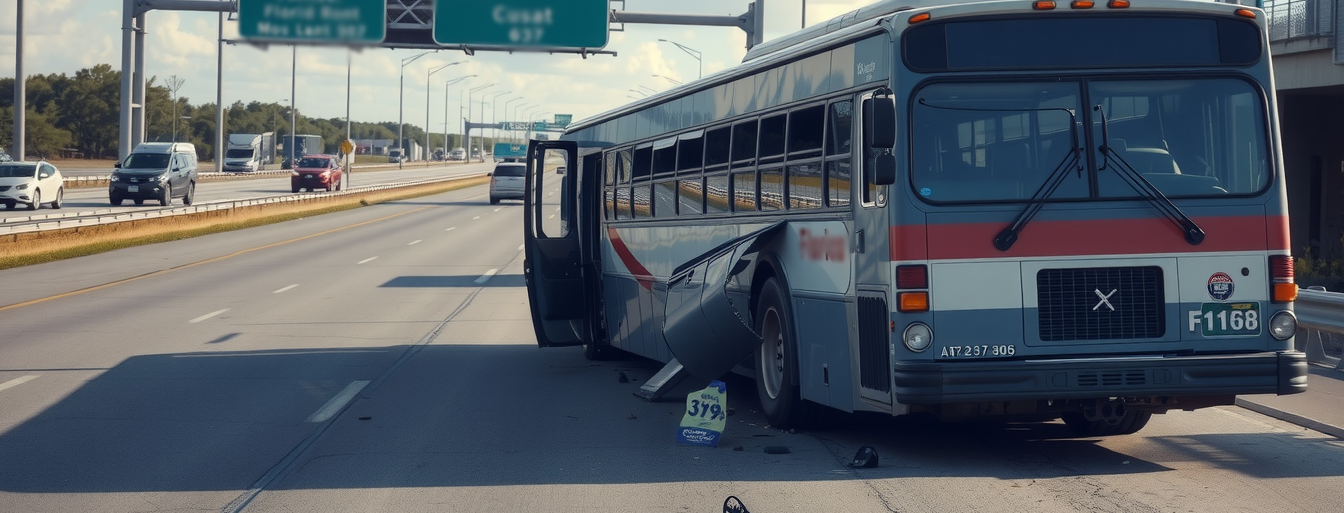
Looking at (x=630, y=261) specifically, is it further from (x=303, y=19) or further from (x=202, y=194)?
(x=202, y=194)

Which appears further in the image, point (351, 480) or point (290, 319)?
point (290, 319)

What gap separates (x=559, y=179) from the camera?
53.1 feet

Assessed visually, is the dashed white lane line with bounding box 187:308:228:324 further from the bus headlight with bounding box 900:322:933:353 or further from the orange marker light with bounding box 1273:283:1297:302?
the orange marker light with bounding box 1273:283:1297:302

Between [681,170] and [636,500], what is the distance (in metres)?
4.97

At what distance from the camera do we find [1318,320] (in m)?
13.0

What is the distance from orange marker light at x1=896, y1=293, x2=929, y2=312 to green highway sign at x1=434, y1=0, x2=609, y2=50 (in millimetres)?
21137

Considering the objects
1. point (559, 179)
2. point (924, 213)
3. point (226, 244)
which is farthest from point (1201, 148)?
point (226, 244)

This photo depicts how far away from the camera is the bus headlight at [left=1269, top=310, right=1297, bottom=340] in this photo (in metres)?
8.15

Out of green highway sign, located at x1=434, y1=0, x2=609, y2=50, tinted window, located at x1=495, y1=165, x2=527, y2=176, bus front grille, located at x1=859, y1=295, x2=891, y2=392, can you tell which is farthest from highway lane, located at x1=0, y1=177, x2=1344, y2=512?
tinted window, located at x1=495, y1=165, x2=527, y2=176

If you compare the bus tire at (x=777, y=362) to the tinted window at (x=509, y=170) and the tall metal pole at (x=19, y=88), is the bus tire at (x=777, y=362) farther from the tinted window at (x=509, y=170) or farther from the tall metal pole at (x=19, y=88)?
the tinted window at (x=509, y=170)

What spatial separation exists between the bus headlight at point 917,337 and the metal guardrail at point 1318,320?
6.49 m

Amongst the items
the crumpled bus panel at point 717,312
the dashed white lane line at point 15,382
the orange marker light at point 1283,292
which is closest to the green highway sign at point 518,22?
the dashed white lane line at point 15,382

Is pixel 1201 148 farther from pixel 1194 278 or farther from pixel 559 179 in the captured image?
pixel 559 179

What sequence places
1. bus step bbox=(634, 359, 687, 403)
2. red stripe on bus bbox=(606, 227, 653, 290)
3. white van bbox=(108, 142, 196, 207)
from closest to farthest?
1. bus step bbox=(634, 359, 687, 403)
2. red stripe on bus bbox=(606, 227, 653, 290)
3. white van bbox=(108, 142, 196, 207)
